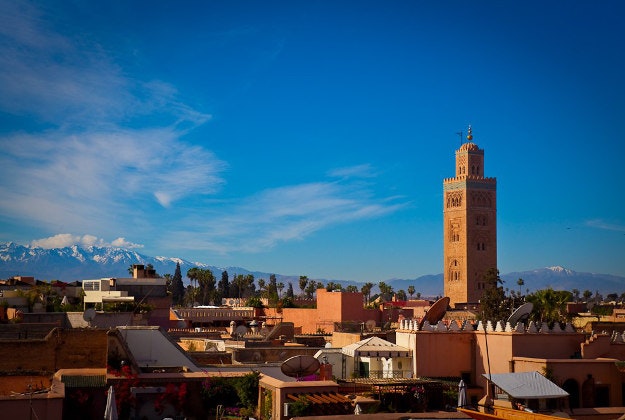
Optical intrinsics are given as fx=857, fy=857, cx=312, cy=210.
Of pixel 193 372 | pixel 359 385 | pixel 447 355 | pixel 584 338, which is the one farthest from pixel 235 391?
pixel 584 338

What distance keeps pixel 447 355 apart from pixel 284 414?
8.19 meters

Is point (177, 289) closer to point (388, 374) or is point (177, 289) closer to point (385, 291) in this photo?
point (385, 291)

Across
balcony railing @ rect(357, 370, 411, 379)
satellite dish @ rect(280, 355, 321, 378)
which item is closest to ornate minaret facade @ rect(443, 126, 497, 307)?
balcony railing @ rect(357, 370, 411, 379)

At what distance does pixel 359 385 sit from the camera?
2252cm

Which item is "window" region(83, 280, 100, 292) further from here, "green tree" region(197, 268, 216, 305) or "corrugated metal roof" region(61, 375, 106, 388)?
"green tree" region(197, 268, 216, 305)

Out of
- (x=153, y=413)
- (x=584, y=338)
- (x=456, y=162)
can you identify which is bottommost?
(x=153, y=413)

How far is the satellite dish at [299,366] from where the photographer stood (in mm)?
21875

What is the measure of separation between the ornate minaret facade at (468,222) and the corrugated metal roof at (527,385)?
7622cm

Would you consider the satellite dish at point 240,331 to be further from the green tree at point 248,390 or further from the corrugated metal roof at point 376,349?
the green tree at point 248,390

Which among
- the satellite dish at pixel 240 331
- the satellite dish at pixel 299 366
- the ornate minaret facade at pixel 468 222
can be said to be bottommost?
the satellite dish at pixel 299 366

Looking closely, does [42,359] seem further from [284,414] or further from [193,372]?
[284,414]

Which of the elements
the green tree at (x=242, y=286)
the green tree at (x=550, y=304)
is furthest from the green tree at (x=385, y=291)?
the green tree at (x=550, y=304)

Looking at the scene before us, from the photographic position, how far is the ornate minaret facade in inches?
3875

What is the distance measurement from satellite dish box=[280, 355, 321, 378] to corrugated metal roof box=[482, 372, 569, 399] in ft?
14.6
